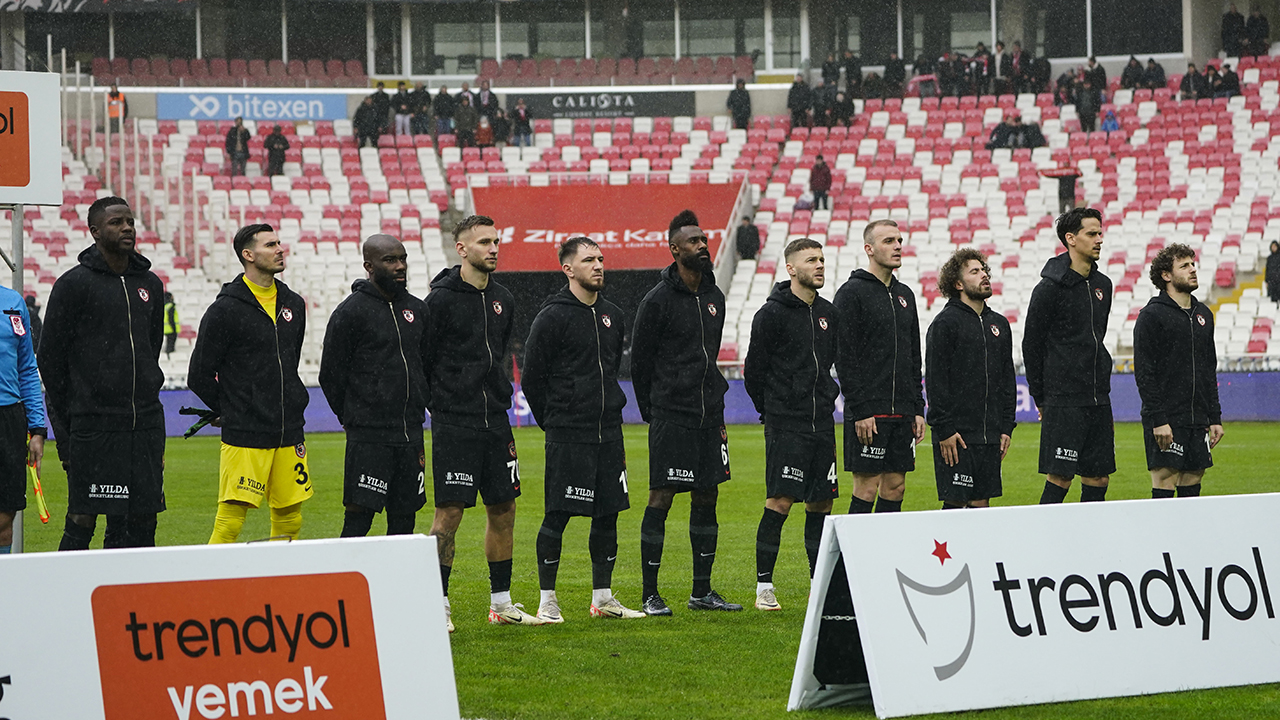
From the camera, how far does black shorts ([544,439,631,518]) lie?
7809 mm

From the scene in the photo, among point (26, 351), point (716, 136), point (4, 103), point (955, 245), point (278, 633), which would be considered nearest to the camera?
point (278, 633)

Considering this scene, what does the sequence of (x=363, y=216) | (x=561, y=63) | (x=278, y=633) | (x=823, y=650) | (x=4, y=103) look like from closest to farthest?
(x=278, y=633), (x=823, y=650), (x=4, y=103), (x=363, y=216), (x=561, y=63)

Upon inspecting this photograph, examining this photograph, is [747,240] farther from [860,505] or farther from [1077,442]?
[860,505]

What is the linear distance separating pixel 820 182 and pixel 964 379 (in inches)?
966

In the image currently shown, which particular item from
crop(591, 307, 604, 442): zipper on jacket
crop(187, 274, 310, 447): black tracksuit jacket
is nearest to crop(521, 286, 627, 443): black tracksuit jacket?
crop(591, 307, 604, 442): zipper on jacket

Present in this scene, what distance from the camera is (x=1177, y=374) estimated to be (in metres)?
9.32

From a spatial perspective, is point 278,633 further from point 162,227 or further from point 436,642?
point 162,227

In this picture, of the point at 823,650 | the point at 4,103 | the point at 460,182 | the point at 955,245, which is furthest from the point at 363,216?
the point at 823,650

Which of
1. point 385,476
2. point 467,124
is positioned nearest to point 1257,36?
point 467,124

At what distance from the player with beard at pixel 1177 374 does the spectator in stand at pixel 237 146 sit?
1116 inches

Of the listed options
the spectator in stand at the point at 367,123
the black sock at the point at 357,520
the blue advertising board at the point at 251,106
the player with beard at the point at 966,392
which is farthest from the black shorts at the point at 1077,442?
the blue advertising board at the point at 251,106

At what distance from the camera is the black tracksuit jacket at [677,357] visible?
8070mm

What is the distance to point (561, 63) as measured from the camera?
134 ft

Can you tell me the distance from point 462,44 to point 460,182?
27.8 ft
